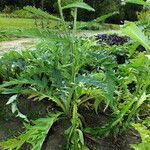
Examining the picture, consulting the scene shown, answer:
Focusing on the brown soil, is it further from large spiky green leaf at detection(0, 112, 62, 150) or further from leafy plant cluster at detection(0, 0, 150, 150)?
large spiky green leaf at detection(0, 112, 62, 150)

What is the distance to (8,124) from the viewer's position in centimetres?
417

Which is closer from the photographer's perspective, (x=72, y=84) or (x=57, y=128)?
(x=72, y=84)

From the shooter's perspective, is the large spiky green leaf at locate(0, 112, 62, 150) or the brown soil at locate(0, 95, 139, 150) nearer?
the large spiky green leaf at locate(0, 112, 62, 150)

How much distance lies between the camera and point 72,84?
3.72m

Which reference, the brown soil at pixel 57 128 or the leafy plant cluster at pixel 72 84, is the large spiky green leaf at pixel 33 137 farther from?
the brown soil at pixel 57 128

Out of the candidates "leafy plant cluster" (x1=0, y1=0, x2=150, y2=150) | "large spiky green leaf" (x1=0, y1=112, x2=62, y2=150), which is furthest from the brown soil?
"large spiky green leaf" (x1=0, y1=112, x2=62, y2=150)

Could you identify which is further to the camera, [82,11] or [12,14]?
[82,11]

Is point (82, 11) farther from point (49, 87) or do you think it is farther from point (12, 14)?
point (49, 87)

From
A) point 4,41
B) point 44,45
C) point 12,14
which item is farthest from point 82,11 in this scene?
point 44,45

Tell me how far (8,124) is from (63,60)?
2.75 ft

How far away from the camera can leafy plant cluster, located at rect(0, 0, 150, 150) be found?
351cm

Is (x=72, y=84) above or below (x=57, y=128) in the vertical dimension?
above

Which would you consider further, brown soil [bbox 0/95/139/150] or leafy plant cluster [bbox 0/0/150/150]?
brown soil [bbox 0/95/139/150]

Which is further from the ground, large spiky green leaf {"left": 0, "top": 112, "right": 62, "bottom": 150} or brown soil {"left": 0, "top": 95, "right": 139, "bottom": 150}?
large spiky green leaf {"left": 0, "top": 112, "right": 62, "bottom": 150}
